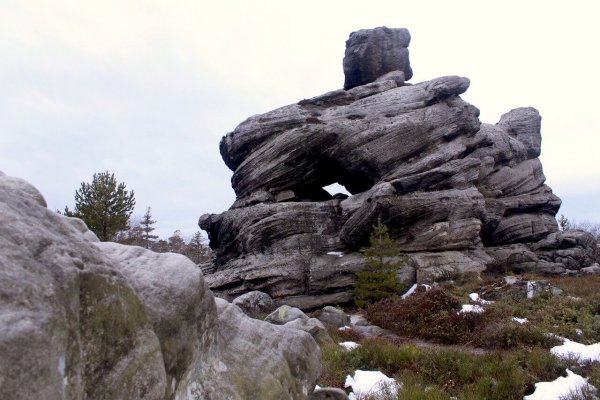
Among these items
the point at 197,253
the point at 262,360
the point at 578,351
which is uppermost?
the point at 197,253

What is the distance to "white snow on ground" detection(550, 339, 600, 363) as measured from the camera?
1042cm

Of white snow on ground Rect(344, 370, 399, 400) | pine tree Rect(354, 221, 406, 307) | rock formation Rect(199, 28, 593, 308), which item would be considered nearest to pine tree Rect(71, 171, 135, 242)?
rock formation Rect(199, 28, 593, 308)

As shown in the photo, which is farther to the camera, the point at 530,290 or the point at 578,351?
the point at 530,290

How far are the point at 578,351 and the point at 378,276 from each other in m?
15.1

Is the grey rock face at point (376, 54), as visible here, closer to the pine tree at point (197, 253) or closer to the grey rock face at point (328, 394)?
the pine tree at point (197, 253)

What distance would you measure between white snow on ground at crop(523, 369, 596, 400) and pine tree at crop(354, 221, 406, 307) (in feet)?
52.7

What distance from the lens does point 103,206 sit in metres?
34.3

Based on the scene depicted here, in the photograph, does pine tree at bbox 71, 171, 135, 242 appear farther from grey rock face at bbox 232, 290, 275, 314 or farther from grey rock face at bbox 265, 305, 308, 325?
grey rock face at bbox 265, 305, 308, 325

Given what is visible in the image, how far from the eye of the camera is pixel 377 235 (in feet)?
95.7

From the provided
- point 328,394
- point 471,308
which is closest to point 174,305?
point 328,394

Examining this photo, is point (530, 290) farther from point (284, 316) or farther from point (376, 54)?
point (376, 54)

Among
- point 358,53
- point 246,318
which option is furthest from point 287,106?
point 246,318

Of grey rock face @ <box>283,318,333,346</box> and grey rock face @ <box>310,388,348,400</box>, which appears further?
grey rock face @ <box>283,318,333,346</box>

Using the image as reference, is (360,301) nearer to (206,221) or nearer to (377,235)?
(377,235)
